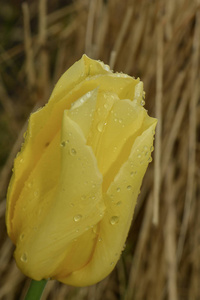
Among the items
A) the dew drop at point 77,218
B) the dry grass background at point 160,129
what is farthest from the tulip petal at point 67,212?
the dry grass background at point 160,129

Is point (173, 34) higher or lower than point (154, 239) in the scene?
higher

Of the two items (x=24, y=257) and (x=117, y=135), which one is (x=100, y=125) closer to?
(x=117, y=135)

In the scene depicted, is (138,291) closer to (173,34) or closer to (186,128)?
(186,128)

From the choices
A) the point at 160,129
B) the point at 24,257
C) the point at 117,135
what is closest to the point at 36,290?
the point at 24,257

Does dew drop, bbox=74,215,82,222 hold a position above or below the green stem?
above

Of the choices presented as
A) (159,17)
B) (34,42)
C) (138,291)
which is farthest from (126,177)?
(34,42)

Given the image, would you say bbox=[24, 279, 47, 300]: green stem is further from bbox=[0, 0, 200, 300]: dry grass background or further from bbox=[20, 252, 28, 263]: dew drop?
bbox=[0, 0, 200, 300]: dry grass background

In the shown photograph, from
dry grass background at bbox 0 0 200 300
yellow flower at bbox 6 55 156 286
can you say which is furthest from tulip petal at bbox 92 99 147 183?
dry grass background at bbox 0 0 200 300
